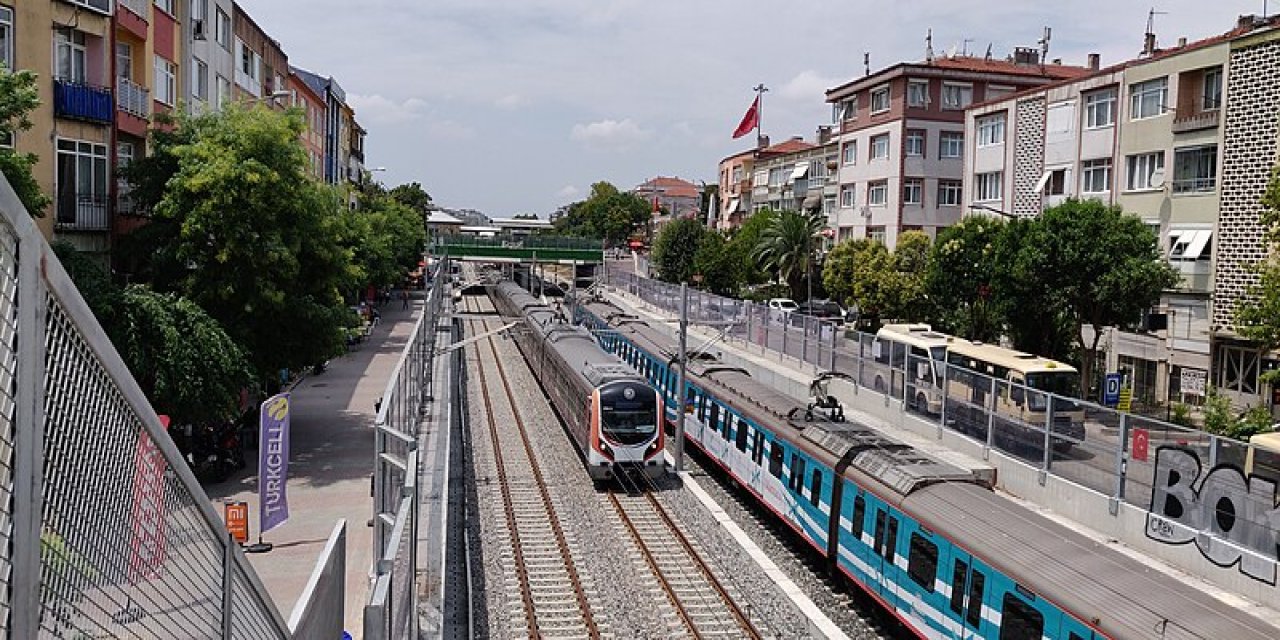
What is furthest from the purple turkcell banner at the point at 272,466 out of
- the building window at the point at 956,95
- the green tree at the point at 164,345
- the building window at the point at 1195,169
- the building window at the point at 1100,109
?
the building window at the point at 956,95

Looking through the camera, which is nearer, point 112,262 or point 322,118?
point 112,262

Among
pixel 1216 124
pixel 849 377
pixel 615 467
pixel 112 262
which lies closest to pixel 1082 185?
pixel 1216 124

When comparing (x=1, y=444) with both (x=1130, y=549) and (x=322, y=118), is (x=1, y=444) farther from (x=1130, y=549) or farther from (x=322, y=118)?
(x=322, y=118)

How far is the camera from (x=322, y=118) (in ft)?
209

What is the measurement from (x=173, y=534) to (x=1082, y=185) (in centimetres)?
3875

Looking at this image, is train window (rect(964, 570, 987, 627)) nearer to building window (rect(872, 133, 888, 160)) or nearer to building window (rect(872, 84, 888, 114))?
building window (rect(872, 133, 888, 160))

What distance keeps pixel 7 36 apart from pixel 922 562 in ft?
65.0

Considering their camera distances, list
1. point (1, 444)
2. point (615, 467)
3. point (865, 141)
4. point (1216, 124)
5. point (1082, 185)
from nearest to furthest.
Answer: point (1, 444) → point (615, 467) → point (1216, 124) → point (1082, 185) → point (865, 141)

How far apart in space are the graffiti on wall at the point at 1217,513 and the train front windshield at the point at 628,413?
1060 centimetres

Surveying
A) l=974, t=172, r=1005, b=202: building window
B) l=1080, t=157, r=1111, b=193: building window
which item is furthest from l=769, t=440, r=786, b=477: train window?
l=974, t=172, r=1005, b=202: building window

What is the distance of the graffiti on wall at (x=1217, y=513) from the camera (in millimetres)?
14840

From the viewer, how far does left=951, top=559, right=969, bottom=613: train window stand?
13.3 m

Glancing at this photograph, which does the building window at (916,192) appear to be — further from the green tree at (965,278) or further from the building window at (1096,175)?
the green tree at (965,278)

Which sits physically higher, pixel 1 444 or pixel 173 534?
pixel 1 444
